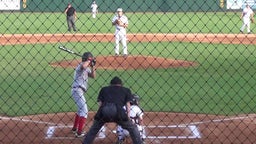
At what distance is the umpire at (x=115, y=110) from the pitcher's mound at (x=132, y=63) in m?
9.16

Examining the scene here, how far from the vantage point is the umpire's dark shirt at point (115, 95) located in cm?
828

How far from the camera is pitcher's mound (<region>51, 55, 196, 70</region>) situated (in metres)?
17.9

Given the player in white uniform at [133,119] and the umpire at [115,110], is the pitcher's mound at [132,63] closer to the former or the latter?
the player in white uniform at [133,119]

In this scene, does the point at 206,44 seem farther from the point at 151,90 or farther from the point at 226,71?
the point at 151,90

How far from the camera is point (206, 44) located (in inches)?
994

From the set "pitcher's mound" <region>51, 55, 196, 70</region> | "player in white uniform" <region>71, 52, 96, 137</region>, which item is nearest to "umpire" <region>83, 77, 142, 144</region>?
"player in white uniform" <region>71, 52, 96, 137</region>

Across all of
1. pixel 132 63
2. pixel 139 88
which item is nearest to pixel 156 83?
pixel 139 88

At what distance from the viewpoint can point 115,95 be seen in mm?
8328

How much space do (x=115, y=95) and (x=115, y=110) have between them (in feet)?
0.85

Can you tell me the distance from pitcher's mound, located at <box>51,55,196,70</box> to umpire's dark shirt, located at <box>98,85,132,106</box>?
914 cm

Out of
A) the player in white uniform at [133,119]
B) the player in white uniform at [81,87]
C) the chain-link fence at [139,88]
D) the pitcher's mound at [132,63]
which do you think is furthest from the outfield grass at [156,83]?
the player in white uniform at [133,119]

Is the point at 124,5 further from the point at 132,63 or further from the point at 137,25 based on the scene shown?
the point at 132,63

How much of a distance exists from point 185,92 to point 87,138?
229 inches

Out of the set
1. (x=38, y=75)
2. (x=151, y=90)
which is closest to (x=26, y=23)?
(x=38, y=75)
